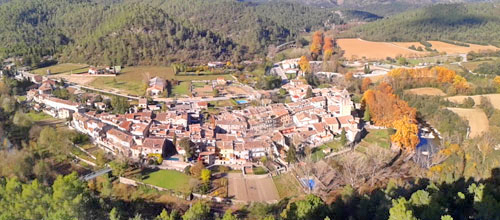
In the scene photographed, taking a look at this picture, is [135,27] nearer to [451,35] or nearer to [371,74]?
[371,74]

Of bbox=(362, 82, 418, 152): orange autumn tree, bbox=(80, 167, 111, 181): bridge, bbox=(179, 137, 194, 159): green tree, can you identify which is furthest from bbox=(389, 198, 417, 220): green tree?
bbox=(80, 167, 111, 181): bridge

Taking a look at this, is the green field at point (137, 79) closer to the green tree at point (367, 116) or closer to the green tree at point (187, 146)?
the green tree at point (187, 146)

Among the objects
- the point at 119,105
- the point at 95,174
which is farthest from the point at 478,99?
the point at 95,174

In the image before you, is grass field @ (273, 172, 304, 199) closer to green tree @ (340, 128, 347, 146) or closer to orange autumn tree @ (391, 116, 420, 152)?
green tree @ (340, 128, 347, 146)

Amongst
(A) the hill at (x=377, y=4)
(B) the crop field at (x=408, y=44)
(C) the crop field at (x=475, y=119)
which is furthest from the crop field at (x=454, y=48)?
(A) the hill at (x=377, y=4)

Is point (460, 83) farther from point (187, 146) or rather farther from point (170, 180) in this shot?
point (170, 180)

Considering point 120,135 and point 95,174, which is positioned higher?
point 120,135
